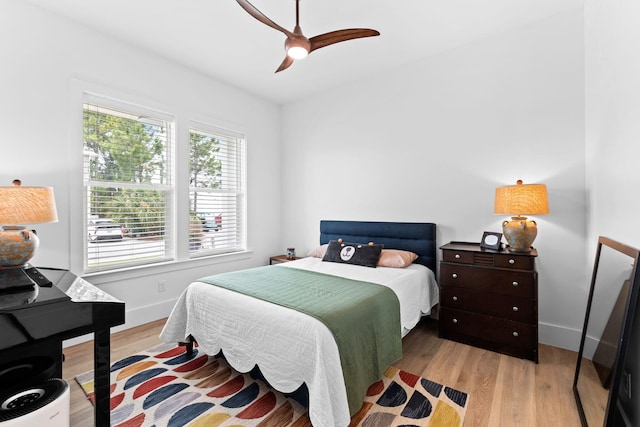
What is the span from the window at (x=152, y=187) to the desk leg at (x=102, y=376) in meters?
1.90

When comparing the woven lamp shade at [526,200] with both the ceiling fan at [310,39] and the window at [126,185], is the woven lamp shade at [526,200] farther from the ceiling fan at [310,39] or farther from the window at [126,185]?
the window at [126,185]

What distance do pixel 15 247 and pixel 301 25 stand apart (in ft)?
8.53

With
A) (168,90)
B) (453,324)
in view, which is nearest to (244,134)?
(168,90)

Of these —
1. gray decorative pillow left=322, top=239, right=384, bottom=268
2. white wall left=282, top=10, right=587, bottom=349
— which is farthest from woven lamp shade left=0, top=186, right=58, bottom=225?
white wall left=282, top=10, right=587, bottom=349

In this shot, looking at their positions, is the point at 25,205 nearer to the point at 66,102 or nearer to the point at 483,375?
the point at 66,102

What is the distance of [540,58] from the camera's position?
2.63 m

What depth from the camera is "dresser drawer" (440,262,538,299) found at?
7.63ft

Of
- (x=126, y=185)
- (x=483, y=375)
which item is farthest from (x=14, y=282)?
(x=483, y=375)

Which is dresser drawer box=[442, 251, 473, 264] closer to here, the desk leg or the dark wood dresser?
the dark wood dresser

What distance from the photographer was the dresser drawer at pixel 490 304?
2.32 metres

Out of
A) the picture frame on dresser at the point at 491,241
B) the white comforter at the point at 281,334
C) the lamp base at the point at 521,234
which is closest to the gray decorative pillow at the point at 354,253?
the white comforter at the point at 281,334

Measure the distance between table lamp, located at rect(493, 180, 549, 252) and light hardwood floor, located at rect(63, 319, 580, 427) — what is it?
3.01 ft

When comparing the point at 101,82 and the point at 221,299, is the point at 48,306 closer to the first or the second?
the point at 221,299

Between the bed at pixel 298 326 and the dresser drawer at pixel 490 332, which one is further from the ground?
the bed at pixel 298 326
